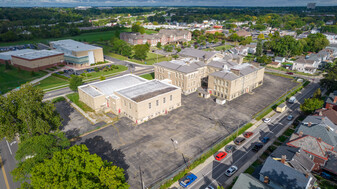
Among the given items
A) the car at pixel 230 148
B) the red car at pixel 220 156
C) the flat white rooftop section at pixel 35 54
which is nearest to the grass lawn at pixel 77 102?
the red car at pixel 220 156

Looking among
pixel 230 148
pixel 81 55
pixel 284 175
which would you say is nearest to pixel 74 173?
pixel 284 175

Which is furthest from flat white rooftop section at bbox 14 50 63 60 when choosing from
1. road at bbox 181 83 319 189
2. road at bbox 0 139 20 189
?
road at bbox 181 83 319 189

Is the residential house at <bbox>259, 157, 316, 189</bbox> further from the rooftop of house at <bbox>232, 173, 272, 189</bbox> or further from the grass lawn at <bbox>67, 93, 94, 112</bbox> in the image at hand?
the grass lawn at <bbox>67, 93, 94, 112</bbox>

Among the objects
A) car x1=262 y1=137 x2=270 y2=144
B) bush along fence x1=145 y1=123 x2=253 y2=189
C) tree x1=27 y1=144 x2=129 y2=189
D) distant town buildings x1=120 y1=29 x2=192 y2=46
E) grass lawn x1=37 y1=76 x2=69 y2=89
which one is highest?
distant town buildings x1=120 y1=29 x2=192 y2=46

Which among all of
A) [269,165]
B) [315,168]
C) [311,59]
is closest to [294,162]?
[269,165]

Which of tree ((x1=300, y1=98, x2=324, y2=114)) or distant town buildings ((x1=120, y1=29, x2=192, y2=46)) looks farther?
distant town buildings ((x1=120, y1=29, x2=192, y2=46))

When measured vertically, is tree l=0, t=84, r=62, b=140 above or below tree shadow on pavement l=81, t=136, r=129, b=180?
above

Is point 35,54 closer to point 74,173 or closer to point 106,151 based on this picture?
point 106,151
